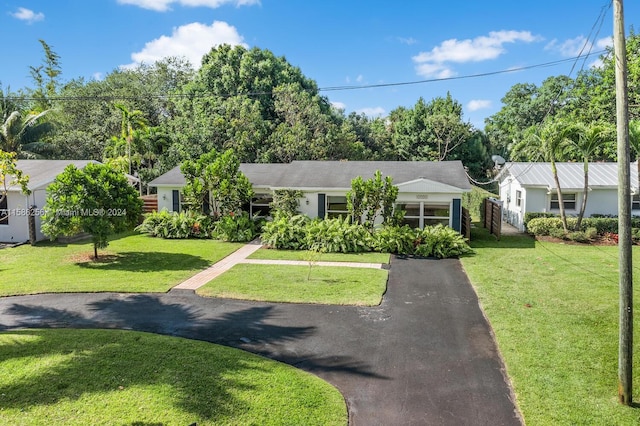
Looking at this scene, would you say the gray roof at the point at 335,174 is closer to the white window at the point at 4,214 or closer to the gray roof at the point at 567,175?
the gray roof at the point at 567,175

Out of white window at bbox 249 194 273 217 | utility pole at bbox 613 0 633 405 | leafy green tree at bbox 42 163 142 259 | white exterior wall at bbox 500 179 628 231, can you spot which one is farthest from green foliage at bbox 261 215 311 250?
utility pole at bbox 613 0 633 405

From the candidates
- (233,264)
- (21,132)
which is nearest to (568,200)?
(233,264)

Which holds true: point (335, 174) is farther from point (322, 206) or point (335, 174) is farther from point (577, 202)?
point (577, 202)

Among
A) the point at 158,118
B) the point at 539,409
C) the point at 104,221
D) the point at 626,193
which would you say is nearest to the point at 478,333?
the point at 539,409

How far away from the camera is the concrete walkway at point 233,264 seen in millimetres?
12766

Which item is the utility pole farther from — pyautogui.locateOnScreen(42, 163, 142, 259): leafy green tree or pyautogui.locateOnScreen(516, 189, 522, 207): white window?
pyautogui.locateOnScreen(516, 189, 522, 207): white window

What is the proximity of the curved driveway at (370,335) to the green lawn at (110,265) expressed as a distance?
0.84 meters

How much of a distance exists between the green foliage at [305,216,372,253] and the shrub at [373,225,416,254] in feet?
1.43

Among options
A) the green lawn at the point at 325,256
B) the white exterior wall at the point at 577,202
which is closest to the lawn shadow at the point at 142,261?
the green lawn at the point at 325,256

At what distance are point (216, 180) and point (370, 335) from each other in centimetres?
1295

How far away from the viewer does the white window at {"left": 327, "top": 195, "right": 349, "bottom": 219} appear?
68.9ft

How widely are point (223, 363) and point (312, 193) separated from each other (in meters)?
14.3

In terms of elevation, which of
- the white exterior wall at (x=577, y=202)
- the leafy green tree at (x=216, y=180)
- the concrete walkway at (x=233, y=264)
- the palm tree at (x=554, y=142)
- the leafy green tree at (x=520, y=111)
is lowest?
the concrete walkway at (x=233, y=264)

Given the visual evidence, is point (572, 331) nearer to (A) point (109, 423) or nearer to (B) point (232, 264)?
(A) point (109, 423)
